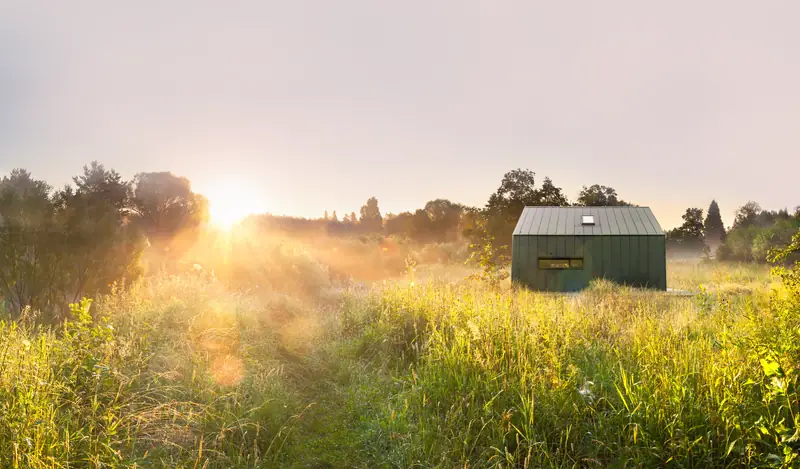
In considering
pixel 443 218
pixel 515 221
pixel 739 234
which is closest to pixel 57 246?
pixel 515 221

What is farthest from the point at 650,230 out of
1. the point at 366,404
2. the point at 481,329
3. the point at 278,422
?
the point at 278,422

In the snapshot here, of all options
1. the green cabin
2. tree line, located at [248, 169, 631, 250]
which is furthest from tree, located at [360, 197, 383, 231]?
the green cabin

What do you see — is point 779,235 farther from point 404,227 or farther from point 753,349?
point 404,227

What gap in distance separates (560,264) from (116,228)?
1146 cm

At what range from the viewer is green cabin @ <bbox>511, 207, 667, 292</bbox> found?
538 inches

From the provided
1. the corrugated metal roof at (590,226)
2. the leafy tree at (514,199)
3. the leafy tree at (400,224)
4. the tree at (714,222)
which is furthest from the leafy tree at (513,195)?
the tree at (714,222)

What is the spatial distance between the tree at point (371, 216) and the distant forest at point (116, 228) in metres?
12.7

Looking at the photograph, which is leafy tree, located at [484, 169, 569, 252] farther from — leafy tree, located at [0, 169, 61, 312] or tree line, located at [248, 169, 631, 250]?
leafy tree, located at [0, 169, 61, 312]

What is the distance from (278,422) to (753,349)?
3.81m

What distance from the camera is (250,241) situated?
1662cm

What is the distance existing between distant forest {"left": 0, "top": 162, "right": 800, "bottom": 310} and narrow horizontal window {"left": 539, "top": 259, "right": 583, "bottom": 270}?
1.28 metres

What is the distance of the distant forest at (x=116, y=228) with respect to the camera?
9570mm

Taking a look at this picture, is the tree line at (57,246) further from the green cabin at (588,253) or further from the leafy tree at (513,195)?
the leafy tree at (513,195)

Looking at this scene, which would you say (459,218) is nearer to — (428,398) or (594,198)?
(594,198)
